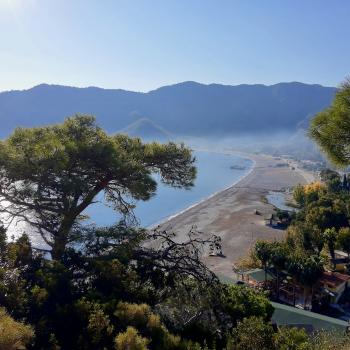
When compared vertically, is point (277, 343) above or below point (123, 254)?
below

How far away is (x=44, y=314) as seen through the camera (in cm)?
695

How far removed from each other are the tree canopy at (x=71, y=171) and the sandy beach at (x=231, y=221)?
47.2ft

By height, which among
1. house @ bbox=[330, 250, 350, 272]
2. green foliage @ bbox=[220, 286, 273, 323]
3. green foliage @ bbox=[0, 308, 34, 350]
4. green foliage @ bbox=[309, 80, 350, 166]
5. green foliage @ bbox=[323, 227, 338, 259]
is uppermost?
green foliage @ bbox=[309, 80, 350, 166]

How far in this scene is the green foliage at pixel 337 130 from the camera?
336 inches

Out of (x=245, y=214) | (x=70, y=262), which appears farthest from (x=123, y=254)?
(x=245, y=214)

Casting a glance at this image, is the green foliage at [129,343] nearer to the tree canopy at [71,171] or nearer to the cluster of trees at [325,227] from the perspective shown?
the tree canopy at [71,171]

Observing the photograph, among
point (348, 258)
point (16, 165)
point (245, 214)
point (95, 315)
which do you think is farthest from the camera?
point (245, 214)

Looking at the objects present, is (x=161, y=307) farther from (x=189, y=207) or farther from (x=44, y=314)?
(x=189, y=207)

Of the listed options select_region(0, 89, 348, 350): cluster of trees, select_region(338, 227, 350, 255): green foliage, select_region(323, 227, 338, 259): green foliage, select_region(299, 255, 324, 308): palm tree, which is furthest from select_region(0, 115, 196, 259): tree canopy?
Answer: select_region(338, 227, 350, 255): green foliage

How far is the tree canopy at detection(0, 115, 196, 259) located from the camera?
30.2ft

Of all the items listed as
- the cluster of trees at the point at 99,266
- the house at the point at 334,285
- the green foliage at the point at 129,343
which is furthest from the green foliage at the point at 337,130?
the house at the point at 334,285

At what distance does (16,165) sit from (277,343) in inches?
243

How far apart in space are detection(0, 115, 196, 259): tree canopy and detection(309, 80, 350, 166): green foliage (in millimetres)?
3904

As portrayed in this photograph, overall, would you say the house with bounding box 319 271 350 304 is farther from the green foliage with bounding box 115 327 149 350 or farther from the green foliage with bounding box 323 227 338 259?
the green foliage with bounding box 115 327 149 350
